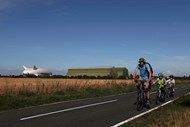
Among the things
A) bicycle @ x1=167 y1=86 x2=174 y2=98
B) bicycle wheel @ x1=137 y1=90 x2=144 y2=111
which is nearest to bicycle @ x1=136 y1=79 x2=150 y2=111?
bicycle wheel @ x1=137 y1=90 x2=144 y2=111

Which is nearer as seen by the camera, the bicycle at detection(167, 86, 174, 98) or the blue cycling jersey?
the blue cycling jersey

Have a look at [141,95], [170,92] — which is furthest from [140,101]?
[170,92]

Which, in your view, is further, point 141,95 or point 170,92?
point 170,92

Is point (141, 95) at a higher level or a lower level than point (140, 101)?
higher

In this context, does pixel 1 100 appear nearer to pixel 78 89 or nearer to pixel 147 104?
pixel 147 104

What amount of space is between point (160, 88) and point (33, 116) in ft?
28.3

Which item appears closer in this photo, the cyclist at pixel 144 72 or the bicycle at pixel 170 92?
the cyclist at pixel 144 72

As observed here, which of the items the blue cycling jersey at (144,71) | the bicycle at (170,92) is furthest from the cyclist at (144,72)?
the bicycle at (170,92)

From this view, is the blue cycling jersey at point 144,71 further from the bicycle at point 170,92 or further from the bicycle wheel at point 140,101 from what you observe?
the bicycle at point 170,92

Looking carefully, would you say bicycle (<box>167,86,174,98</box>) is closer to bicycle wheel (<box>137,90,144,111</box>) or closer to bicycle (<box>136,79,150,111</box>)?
bicycle (<box>136,79,150,111</box>)

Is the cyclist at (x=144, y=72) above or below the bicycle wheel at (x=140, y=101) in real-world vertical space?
above

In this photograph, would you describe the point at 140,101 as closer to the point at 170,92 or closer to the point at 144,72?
the point at 144,72

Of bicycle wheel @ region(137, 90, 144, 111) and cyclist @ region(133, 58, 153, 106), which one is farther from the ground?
cyclist @ region(133, 58, 153, 106)

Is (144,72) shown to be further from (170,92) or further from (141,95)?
(170,92)
